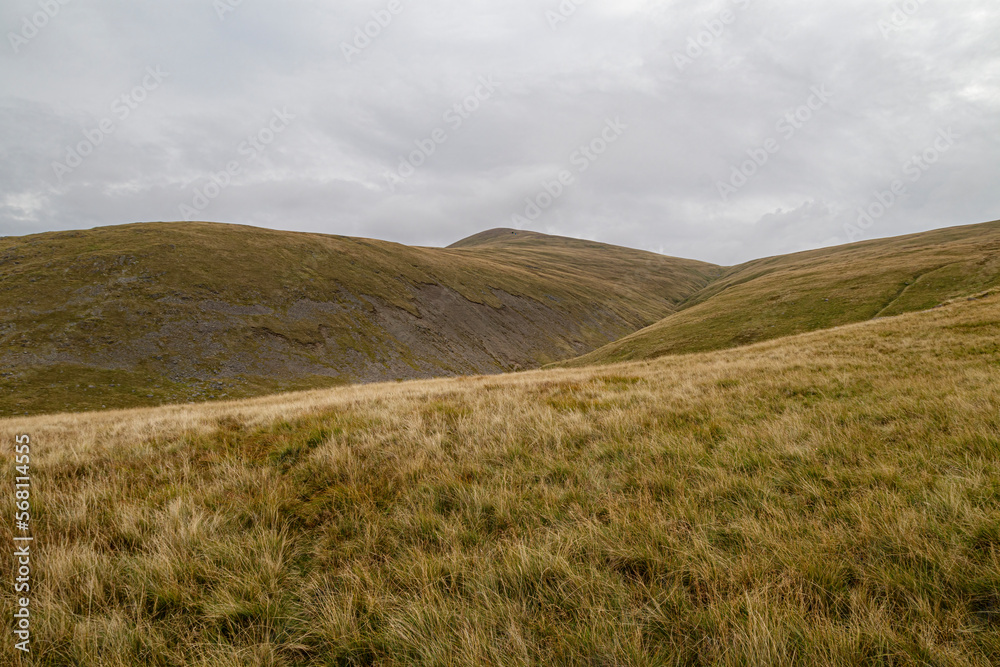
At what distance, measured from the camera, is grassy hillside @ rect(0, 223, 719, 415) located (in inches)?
1945

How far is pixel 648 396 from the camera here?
9148 mm

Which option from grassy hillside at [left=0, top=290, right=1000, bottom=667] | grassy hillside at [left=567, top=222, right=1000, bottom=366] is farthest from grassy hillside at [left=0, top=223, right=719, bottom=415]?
grassy hillside at [left=0, top=290, right=1000, bottom=667]

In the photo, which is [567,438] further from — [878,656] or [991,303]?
[991,303]

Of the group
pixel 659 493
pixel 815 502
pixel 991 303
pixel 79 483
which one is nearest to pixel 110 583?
pixel 79 483

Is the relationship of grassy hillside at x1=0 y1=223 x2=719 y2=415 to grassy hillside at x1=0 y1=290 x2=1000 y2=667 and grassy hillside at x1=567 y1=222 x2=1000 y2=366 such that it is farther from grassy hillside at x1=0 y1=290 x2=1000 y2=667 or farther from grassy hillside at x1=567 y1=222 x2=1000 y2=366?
grassy hillside at x1=0 y1=290 x2=1000 y2=667

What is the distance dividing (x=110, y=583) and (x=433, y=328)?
79.2 metres

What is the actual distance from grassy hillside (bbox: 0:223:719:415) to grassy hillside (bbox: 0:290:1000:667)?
5529 cm

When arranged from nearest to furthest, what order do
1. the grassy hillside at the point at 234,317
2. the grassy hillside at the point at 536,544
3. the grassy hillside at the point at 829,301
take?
1. the grassy hillside at the point at 536,544
2. the grassy hillside at the point at 829,301
3. the grassy hillside at the point at 234,317

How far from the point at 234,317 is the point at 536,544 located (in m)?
73.0

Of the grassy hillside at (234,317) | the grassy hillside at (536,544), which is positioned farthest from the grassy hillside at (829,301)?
the grassy hillside at (536,544)

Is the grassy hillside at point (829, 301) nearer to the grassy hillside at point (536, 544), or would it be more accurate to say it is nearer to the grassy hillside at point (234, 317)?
the grassy hillside at point (234, 317)

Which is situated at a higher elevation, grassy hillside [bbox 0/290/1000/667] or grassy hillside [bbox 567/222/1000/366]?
grassy hillside [bbox 567/222/1000/366]

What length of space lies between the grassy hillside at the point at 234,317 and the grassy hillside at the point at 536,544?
55291 mm

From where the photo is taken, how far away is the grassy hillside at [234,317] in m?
49.4
